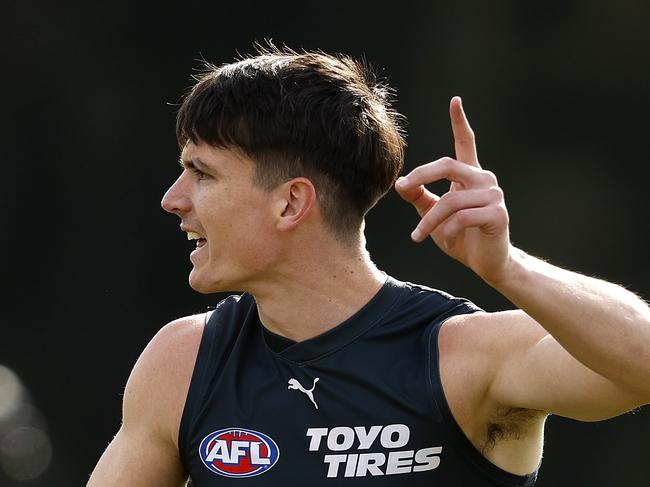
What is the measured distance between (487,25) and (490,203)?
3589 mm

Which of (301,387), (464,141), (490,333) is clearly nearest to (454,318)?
(490,333)

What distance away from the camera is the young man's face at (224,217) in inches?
129

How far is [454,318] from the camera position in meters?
3.19

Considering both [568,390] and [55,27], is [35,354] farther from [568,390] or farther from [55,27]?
[568,390]

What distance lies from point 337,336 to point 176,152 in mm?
3028

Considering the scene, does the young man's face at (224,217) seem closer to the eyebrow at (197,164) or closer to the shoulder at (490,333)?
the eyebrow at (197,164)

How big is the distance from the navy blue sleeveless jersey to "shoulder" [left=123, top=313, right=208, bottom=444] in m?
0.03

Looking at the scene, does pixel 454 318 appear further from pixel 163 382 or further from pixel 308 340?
pixel 163 382

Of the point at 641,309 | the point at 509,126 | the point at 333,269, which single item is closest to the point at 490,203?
the point at 641,309

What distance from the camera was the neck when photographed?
329 cm

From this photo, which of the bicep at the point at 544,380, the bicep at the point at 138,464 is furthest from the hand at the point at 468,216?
the bicep at the point at 138,464

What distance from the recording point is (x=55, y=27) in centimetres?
621

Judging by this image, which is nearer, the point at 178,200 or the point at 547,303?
the point at 547,303

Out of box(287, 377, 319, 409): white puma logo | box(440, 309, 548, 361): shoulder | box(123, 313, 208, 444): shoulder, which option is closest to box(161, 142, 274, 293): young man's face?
box(123, 313, 208, 444): shoulder
